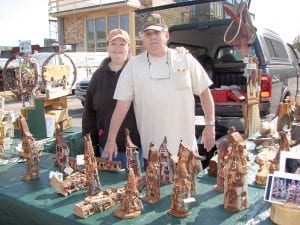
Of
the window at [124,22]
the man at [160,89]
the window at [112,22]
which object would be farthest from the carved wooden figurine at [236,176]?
the window at [112,22]

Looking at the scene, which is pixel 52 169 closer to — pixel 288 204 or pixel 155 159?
pixel 155 159

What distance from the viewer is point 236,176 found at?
4.44ft

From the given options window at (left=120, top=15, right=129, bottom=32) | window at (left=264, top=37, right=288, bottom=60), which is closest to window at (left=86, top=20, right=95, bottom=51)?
window at (left=120, top=15, right=129, bottom=32)

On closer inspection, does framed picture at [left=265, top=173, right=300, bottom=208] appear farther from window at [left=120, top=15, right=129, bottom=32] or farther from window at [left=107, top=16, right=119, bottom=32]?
window at [left=107, top=16, right=119, bottom=32]

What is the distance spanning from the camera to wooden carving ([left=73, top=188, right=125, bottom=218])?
4.62 feet

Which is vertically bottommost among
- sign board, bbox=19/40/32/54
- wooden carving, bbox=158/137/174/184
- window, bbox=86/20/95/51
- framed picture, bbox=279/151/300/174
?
wooden carving, bbox=158/137/174/184

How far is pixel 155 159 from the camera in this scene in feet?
4.87

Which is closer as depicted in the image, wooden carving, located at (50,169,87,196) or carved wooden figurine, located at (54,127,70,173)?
wooden carving, located at (50,169,87,196)

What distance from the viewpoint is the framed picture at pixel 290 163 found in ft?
4.21

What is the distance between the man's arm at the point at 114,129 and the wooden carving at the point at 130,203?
26.6 inches

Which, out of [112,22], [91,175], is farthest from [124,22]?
[91,175]

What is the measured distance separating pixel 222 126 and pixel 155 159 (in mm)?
2330

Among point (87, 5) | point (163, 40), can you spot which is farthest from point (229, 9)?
point (87, 5)

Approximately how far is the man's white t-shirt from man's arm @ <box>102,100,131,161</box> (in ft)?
0.18
